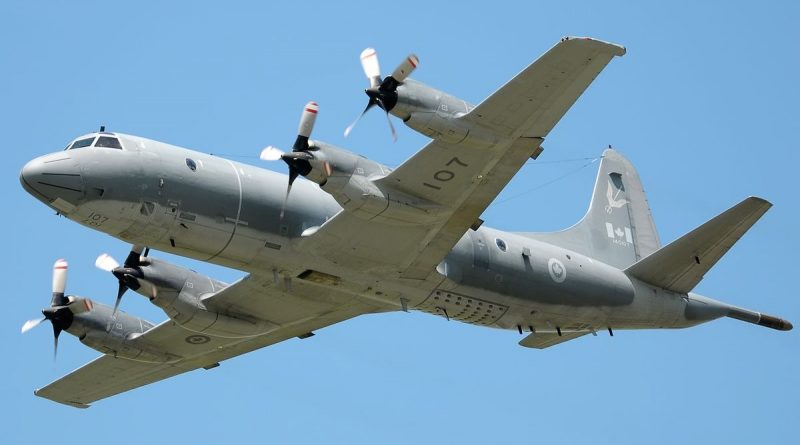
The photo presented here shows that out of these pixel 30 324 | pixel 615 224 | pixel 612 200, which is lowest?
pixel 30 324

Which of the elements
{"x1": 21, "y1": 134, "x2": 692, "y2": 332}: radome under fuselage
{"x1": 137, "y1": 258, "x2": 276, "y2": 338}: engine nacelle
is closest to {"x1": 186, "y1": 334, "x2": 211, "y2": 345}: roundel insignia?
{"x1": 137, "y1": 258, "x2": 276, "y2": 338}: engine nacelle

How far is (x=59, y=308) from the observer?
31359mm

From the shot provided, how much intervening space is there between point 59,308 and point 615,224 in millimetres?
15193

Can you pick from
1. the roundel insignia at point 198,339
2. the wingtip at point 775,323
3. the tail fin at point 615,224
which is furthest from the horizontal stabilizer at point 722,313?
the roundel insignia at point 198,339

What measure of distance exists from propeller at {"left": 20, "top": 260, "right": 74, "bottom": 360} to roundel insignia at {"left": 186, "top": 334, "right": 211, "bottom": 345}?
297 centimetres

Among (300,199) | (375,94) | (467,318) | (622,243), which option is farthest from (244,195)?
(622,243)

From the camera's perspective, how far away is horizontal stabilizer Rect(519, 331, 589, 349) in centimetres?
3303

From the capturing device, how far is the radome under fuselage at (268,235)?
86.5 ft

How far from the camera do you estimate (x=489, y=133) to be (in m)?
26.3

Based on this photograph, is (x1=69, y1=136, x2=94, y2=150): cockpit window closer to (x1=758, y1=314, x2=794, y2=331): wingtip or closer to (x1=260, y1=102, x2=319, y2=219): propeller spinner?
(x1=260, y1=102, x2=319, y2=219): propeller spinner

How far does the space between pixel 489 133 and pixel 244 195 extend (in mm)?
5392

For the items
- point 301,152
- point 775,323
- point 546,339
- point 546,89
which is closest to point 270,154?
point 301,152

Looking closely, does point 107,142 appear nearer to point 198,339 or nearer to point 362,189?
point 362,189

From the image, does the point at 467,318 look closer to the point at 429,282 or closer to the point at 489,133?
the point at 429,282
